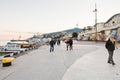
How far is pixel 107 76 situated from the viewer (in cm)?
986

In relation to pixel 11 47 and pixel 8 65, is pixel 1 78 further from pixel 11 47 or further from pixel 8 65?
pixel 11 47

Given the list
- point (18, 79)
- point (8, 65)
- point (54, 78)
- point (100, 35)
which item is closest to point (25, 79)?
point (18, 79)

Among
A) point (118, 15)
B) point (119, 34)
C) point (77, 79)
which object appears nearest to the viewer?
point (77, 79)

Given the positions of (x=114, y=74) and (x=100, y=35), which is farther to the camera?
(x=100, y=35)

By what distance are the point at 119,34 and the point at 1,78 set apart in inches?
1586

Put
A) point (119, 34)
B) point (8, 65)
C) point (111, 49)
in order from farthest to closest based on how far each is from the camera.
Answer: point (119, 34) < point (8, 65) < point (111, 49)

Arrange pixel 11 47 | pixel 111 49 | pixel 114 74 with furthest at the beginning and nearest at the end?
pixel 11 47, pixel 111 49, pixel 114 74

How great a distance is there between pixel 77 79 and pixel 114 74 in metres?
2.15

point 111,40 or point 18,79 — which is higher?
point 111,40

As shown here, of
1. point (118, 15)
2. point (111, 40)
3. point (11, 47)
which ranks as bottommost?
point (11, 47)

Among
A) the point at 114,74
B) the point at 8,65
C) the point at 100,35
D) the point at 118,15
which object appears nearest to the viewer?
the point at 114,74

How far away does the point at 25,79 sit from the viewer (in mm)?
9664

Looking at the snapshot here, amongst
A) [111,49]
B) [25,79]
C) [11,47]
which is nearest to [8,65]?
[25,79]

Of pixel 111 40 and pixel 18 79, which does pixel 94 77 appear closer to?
pixel 18 79
